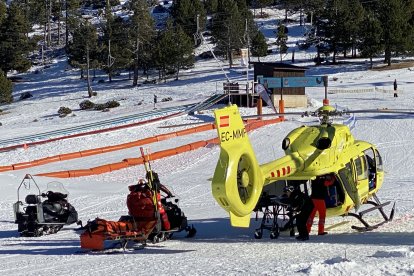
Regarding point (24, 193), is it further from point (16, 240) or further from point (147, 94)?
point (147, 94)

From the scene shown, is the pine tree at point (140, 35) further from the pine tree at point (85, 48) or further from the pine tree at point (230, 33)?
the pine tree at point (230, 33)

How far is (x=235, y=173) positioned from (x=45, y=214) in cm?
628

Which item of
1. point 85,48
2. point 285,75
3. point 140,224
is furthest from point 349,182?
point 85,48

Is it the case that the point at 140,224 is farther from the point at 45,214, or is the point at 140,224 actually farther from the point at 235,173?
the point at 45,214

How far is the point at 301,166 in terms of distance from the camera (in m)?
13.7

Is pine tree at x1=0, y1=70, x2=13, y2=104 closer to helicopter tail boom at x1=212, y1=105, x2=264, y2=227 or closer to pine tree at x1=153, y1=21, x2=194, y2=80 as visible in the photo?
pine tree at x1=153, y1=21, x2=194, y2=80

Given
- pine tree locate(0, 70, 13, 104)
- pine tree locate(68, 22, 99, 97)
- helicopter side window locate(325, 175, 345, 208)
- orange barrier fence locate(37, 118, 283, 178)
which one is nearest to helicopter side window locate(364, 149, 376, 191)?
helicopter side window locate(325, 175, 345, 208)

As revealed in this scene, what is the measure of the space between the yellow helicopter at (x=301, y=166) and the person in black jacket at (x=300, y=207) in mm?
284

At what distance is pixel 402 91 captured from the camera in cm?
4694

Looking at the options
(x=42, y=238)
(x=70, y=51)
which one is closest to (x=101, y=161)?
(x=42, y=238)

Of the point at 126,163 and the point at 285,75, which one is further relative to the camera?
the point at 285,75

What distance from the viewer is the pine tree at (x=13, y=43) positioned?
7500 cm

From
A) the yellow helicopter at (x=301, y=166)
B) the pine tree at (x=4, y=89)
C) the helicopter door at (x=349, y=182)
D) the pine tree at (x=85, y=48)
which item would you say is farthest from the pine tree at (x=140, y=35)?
the helicopter door at (x=349, y=182)

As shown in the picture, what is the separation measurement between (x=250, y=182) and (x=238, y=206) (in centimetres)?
77
